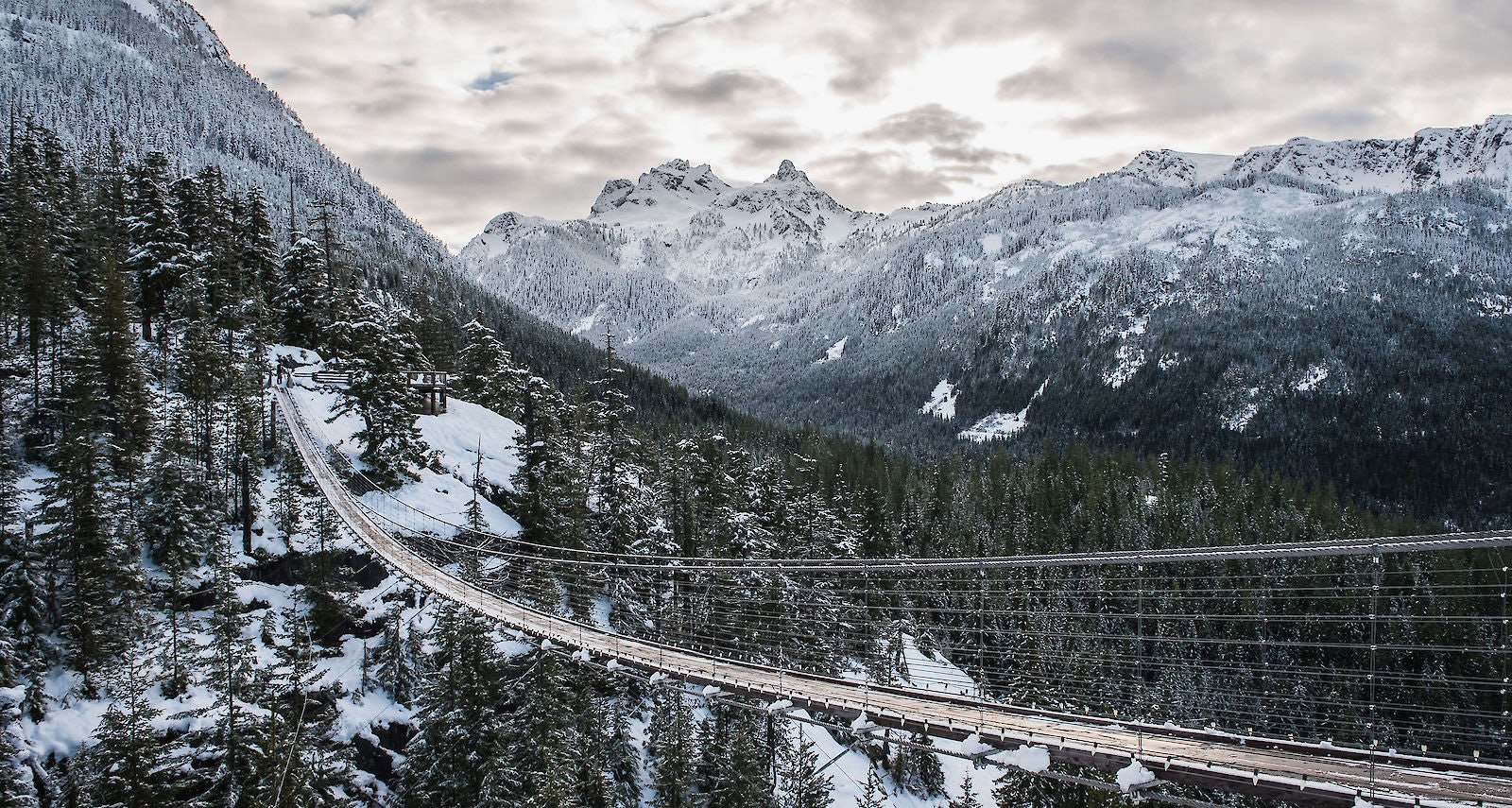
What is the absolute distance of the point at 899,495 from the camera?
301 ft

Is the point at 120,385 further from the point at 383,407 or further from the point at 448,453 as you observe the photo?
the point at 448,453

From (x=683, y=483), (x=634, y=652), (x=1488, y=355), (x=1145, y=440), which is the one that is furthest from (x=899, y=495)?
(x=1488, y=355)

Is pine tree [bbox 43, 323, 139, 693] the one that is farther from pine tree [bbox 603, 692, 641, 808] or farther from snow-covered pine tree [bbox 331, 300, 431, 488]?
pine tree [bbox 603, 692, 641, 808]

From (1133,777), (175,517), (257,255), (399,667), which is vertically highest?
(257,255)

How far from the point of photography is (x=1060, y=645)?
6181 cm

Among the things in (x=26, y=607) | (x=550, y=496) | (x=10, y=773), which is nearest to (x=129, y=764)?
(x=10, y=773)

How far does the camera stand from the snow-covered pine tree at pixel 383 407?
4441 centimetres

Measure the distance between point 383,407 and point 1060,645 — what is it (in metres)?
49.0

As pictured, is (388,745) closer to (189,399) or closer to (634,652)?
(634,652)

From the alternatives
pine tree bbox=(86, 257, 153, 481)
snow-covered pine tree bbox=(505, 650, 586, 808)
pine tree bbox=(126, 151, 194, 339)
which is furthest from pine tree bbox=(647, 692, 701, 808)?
pine tree bbox=(126, 151, 194, 339)

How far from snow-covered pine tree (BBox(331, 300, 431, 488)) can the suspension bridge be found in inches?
61.1

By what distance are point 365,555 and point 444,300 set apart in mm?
86602

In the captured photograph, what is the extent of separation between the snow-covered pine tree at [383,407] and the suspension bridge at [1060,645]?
Answer: 61.1 inches

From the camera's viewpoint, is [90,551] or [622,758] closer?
[90,551]
